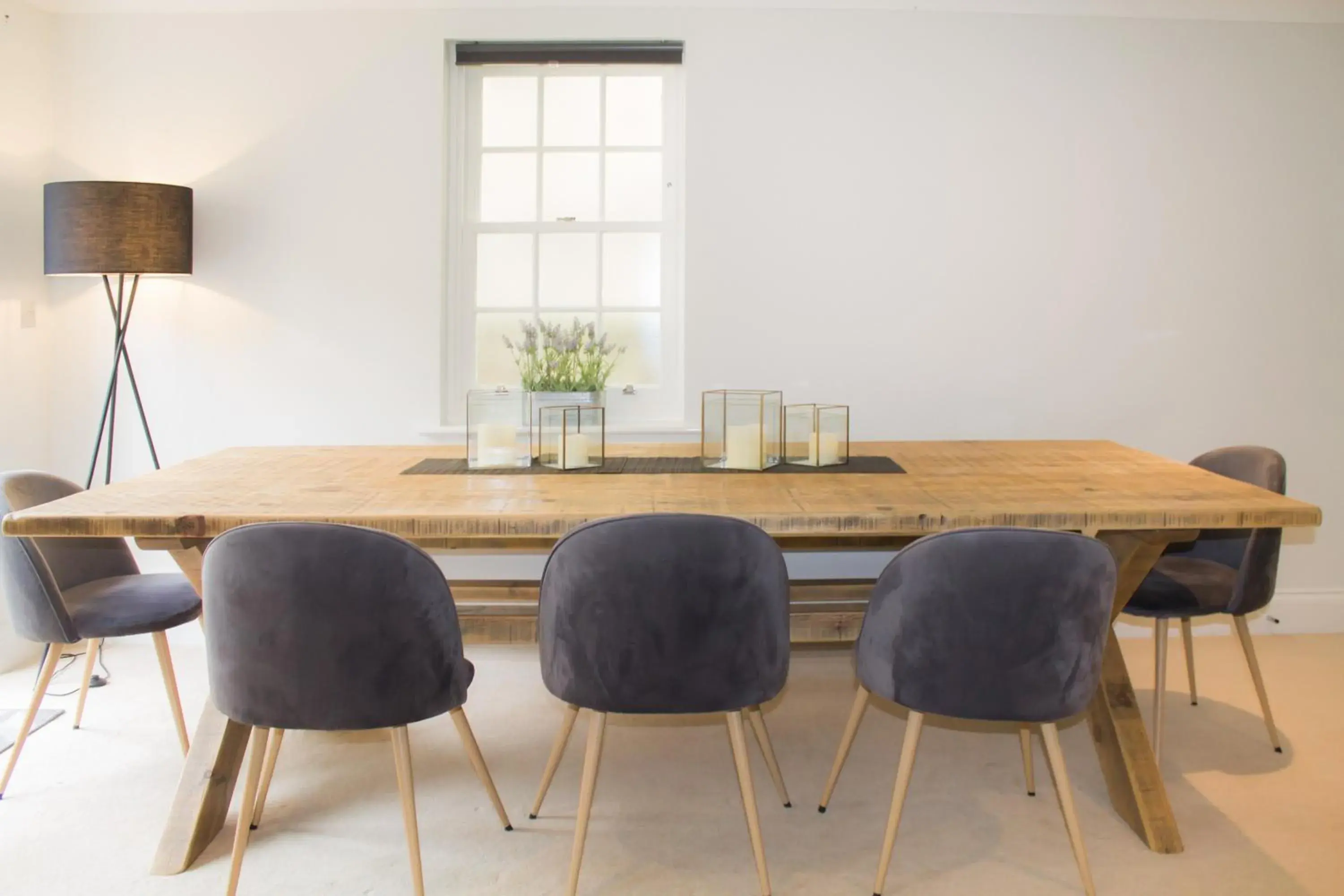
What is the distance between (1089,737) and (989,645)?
1.37m

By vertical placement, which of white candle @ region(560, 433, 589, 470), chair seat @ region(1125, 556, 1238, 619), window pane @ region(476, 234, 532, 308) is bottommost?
chair seat @ region(1125, 556, 1238, 619)

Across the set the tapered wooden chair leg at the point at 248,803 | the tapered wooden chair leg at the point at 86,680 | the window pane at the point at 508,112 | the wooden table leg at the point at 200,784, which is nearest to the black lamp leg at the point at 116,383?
the tapered wooden chair leg at the point at 86,680

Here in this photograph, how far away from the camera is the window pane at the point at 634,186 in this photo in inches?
172

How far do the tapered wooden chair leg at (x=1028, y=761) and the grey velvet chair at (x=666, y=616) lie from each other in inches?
41.0

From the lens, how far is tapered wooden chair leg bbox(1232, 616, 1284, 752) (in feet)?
10.3

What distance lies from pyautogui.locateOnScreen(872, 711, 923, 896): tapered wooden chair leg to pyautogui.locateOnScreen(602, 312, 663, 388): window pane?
7.61 feet

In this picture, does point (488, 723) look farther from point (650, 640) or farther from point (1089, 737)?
point (1089, 737)

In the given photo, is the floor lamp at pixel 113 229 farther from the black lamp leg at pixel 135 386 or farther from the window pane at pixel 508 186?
the window pane at pixel 508 186

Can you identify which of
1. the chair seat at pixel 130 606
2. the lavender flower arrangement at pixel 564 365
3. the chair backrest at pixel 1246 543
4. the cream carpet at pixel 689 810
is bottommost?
the cream carpet at pixel 689 810

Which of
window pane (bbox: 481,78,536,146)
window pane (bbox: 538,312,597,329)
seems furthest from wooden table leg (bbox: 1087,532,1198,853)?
window pane (bbox: 481,78,536,146)

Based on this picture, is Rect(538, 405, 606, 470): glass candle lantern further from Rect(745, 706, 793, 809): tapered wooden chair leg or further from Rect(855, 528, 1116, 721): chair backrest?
Rect(855, 528, 1116, 721): chair backrest

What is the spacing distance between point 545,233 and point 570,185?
0.22 metres

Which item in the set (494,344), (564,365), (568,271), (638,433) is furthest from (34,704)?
(568,271)

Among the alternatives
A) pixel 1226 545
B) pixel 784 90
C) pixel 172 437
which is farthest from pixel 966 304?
pixel 172 437
